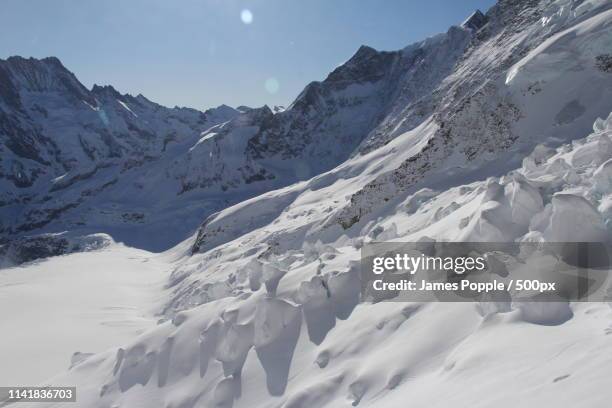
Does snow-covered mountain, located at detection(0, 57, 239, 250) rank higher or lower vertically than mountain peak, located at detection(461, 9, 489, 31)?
higher

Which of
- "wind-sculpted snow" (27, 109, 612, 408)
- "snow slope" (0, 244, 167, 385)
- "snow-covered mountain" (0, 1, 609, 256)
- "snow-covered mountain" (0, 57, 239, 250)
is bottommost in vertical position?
"wind-sculpted snow" (27, 109, 612, 408)

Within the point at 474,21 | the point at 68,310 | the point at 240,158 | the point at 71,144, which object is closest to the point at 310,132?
the point at 240,158

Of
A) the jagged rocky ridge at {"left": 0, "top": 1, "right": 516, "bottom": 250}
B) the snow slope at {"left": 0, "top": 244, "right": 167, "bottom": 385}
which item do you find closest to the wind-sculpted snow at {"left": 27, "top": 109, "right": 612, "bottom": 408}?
the snow slope at {"left": 0, "top": 244, "right": 167, "bottom": 385}

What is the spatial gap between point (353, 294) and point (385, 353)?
77.1 inches

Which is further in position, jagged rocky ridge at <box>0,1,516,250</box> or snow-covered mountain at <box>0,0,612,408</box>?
jagged rocky ridge at <box>0,1,516,250</box>

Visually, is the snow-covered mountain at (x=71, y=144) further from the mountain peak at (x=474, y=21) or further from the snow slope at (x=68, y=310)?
the mountain peak at (x=474, y=21)

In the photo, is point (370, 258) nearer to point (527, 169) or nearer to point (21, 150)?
point (527, 169)

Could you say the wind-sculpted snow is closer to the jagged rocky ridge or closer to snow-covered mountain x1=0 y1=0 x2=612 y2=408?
snow-covered mountain x1=0 y1=0 x2=612 y2=408

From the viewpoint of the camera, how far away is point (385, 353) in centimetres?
599

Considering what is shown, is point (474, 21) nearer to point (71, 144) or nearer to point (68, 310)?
point (68, 310)

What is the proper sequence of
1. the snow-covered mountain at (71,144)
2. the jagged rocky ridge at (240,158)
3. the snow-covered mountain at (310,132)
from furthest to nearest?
1. the snow-covered mountain at (71,144)
2. the jagged rocky ridge at (240,158)
3. the snow-covered mountain at (310,132)

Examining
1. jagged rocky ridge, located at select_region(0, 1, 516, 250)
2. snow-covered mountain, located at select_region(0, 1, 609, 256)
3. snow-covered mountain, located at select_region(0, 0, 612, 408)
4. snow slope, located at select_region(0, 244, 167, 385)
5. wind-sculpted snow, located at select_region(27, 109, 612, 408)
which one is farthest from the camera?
jagged rocky ridge, located at select_region(0, 1, 516, 250)

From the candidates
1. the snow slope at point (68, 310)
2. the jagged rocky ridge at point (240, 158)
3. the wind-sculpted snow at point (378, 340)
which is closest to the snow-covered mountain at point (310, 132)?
the jagged rocky ridge at point (240, 158)

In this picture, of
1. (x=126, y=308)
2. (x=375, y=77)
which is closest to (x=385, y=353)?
(x=126, y=308)
